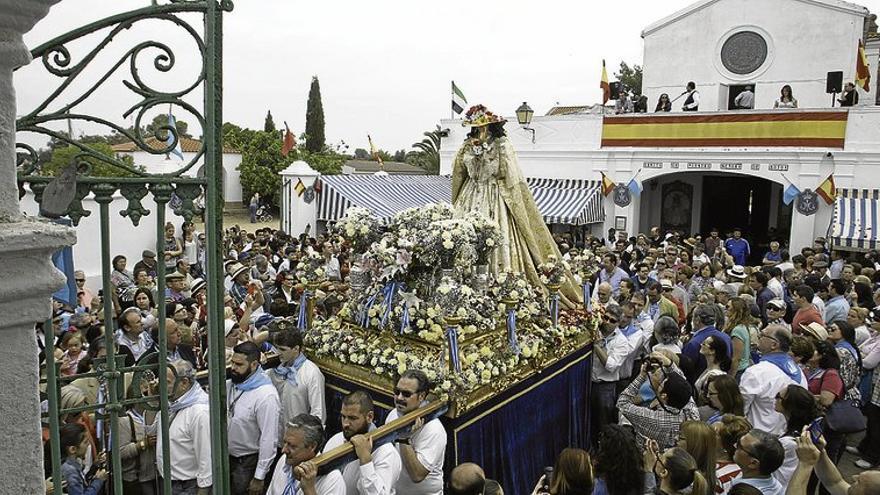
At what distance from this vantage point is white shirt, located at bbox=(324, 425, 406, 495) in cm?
359

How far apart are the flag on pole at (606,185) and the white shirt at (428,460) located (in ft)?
50.9

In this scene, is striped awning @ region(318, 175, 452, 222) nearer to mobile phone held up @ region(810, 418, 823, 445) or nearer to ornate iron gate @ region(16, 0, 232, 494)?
mobile phone held up @ region(810, 418, 823, 445)

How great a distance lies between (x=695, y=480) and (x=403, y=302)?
266 cm

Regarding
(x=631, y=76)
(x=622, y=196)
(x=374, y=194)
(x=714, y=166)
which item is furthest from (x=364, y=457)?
(x=631, y=76)

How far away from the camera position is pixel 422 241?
5320 mm

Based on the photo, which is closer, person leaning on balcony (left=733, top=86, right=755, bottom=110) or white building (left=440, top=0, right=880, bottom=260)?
white building (left=440, top=0, right=880, bottom=260)

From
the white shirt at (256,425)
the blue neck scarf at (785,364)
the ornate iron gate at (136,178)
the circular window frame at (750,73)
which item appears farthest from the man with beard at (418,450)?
the circular window frame at (750,73)

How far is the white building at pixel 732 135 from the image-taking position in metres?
15.7

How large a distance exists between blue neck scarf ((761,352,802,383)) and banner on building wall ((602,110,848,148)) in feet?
42.6

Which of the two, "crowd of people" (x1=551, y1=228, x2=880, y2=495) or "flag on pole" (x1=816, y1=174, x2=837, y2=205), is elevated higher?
"flag on pole" (x1=816, y1=174, x2=837, y2=205)

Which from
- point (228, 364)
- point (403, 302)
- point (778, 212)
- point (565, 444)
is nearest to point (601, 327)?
point (565, 444)

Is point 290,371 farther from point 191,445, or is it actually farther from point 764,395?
point 764,395

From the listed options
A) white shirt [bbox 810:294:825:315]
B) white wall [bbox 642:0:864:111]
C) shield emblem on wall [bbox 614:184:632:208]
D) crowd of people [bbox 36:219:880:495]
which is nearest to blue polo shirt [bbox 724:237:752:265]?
shield emblem on wall [bbox 614:184:632:208]

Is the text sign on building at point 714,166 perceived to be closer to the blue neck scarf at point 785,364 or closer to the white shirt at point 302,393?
the blue neck scarf at point 785,364
